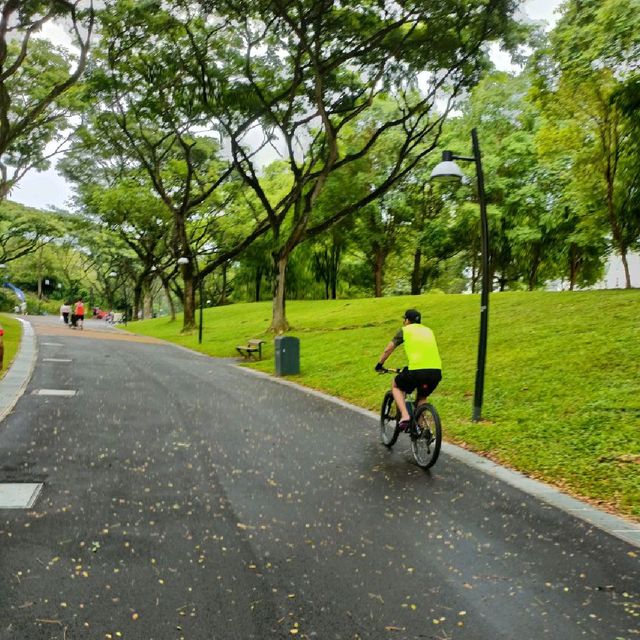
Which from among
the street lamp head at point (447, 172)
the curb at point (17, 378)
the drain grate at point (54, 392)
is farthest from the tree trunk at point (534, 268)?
the drain grate at point (54, 392)

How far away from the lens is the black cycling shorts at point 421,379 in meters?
7.68

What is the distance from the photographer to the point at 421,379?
7.70 meters

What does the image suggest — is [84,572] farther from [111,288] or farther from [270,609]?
[111,288]

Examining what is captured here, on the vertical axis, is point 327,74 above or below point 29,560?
above

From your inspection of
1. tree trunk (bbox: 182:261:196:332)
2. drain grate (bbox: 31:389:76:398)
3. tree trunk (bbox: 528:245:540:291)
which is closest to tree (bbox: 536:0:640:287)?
tree trunk (bbox: 528:245:540:291)

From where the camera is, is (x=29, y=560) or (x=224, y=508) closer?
(x=29, y=560)

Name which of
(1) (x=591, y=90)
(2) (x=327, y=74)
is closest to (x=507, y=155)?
(1) (x=591, y=90)

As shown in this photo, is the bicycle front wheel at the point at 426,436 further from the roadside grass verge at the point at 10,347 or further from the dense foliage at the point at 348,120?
the dense foliage at the point at 348,120

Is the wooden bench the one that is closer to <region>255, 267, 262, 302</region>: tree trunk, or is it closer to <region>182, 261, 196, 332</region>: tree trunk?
<region>182, 261, 196, 332</region>: tree trunk

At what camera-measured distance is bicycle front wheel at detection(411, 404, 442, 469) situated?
23.7 feet

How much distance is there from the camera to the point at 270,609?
3.88 m

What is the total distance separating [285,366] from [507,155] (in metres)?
25.2

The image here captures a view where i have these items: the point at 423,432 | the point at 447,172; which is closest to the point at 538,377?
the point at 447,172

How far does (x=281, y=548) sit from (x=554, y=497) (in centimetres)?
330
